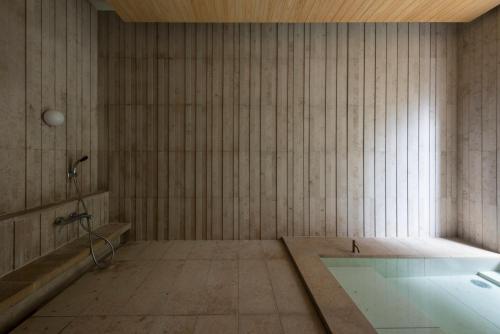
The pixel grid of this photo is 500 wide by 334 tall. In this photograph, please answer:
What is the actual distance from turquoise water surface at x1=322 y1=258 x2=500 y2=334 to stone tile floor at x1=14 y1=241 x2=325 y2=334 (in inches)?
19.8

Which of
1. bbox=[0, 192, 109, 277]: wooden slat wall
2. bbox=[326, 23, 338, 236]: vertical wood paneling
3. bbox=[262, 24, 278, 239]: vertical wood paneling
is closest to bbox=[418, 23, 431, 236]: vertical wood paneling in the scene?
bbox=[326, 23, 338, 236]: vertical wood paneling

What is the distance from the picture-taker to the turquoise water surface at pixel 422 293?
6.63ft

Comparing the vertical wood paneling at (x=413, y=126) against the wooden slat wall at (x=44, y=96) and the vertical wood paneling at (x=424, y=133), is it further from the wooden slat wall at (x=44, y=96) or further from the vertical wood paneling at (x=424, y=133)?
the wooden slat wall at (x=44, y=96)

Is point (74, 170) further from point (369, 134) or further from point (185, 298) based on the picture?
point (369, 134)

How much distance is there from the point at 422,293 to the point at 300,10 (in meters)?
3.02

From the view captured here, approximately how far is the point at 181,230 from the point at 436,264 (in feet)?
9.45

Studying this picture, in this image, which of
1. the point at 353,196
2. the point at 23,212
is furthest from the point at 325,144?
the point at 23,212

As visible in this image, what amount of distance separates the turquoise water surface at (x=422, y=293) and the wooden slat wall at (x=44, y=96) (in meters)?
2.85

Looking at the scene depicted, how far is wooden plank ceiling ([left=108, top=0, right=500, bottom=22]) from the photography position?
2.93 metres

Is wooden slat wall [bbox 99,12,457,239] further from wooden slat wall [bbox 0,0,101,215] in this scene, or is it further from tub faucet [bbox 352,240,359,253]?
tub faucet [bbox 352,240,359,253]

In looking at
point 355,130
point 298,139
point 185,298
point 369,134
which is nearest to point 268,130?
point 298,139

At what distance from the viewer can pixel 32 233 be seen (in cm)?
228

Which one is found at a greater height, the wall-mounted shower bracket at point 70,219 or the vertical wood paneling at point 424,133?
the vertical wood paneling at point 424,133

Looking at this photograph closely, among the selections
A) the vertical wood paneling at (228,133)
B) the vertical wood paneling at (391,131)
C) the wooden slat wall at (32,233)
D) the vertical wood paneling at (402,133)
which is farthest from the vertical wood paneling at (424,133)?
the wooden slat wall at (32,233)
